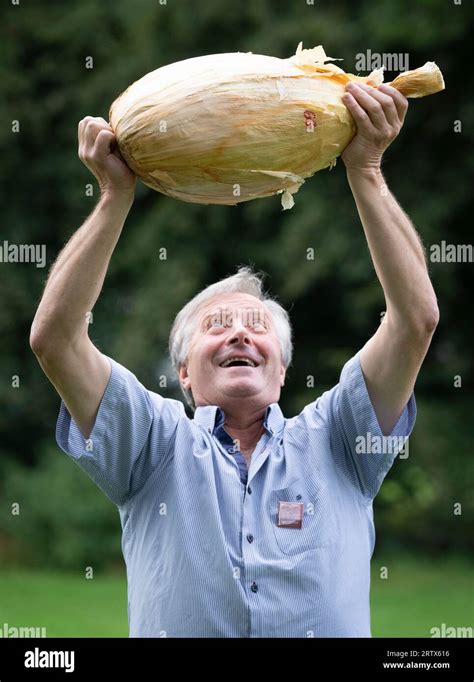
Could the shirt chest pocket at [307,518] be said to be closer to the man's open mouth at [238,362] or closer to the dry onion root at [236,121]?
the man's open mouth at [238,362]

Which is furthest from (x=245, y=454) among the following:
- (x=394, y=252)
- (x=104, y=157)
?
(x=104, y=157)

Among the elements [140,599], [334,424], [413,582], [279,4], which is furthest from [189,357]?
[279,4]

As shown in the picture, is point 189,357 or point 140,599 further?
point 189,357

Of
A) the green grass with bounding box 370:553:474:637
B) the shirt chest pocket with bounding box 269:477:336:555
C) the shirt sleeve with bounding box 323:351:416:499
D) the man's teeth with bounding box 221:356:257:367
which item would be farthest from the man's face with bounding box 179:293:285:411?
the green grass with bounding box 370:553:474:637

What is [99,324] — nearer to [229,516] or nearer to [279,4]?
[279,4]

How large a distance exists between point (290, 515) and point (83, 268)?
1104 millimetres

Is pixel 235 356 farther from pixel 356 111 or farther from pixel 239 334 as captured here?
pixel 356 111

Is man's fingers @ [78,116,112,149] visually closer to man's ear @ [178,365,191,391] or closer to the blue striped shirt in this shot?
the blue striped shirt

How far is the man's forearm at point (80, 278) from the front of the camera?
366 centimetres

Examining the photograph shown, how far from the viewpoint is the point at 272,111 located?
3510 mm

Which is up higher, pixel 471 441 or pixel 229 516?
pixel 471 441

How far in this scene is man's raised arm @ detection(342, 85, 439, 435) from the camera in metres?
3.65

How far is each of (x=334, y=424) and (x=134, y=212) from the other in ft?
48.2

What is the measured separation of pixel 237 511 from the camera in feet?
12.6
